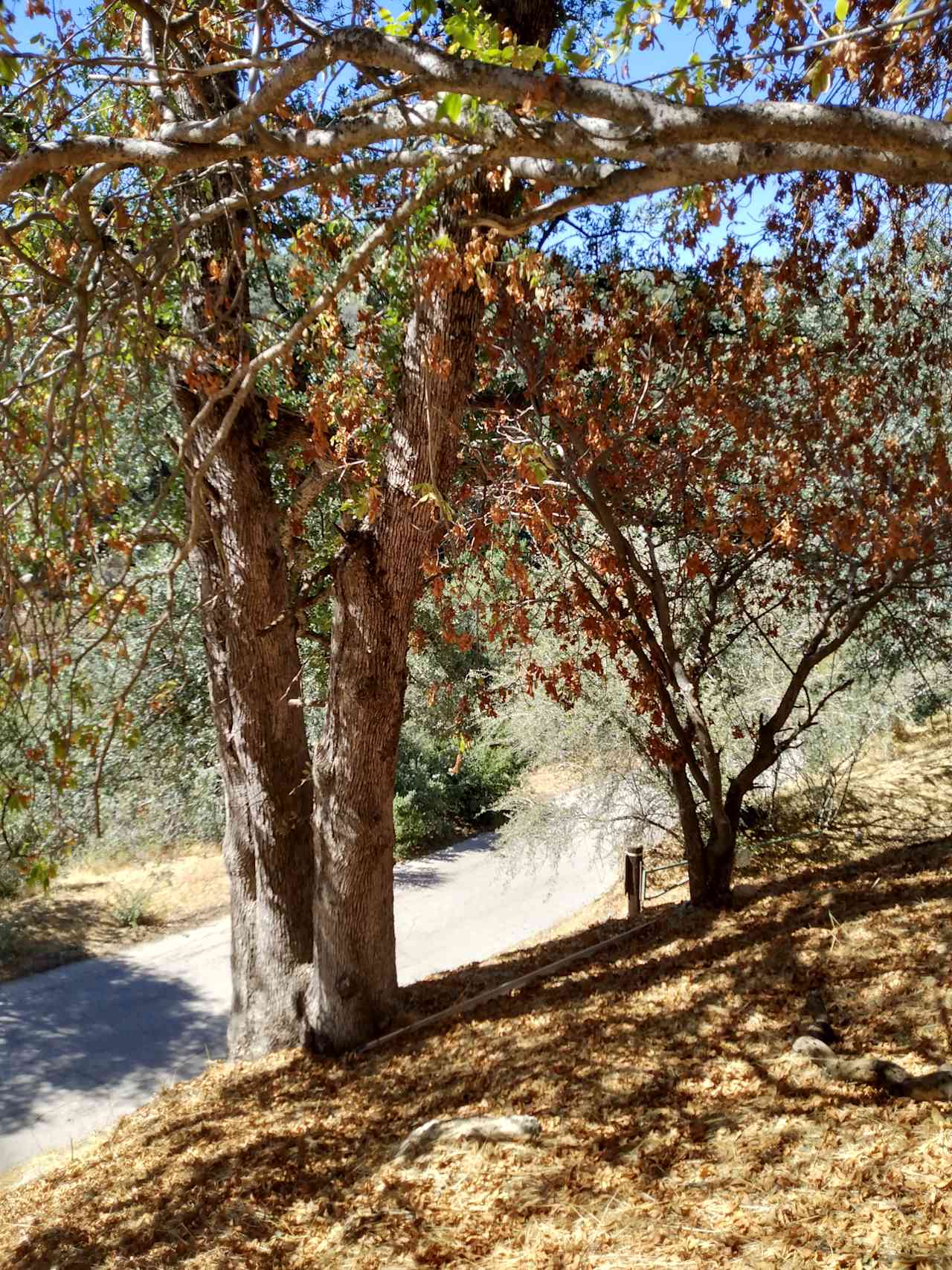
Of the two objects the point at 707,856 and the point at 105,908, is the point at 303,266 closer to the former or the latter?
the point at 707,856

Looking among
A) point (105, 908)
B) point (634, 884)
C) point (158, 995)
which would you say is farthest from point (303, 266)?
point (105, 908)

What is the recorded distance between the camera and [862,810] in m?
10.1

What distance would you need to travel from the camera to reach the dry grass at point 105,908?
40.2 ft

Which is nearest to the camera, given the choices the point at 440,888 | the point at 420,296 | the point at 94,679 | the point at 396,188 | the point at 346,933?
the point at 420,296

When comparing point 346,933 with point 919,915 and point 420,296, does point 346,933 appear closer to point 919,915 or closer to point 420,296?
point 919,915

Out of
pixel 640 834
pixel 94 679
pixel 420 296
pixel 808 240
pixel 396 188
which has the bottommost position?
pixel 640 834

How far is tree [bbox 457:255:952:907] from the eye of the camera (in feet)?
18.8

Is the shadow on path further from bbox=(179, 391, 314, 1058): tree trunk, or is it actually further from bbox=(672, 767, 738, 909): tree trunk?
bbox=(672, 767, 738, 909): tree trunk

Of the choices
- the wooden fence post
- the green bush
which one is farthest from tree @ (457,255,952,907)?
the green bush

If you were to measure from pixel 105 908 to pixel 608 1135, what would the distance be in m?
11.8

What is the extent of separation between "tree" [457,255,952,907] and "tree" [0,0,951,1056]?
919 millimetres

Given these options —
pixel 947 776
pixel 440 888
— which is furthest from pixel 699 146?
pixel 440 888

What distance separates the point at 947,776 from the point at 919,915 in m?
5.34

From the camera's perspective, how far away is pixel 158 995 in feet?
35.4
